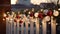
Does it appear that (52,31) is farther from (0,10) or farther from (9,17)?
(0,10)

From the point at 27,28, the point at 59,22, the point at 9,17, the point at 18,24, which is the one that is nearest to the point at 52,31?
the point at 59,22

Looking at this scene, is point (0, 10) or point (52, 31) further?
point (0, 10)

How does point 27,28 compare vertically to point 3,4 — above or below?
below

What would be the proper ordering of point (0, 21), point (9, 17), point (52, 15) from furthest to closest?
1. point (0, 21)
2. point (9, 17)
3. point (52, 15)

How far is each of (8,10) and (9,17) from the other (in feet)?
0.67

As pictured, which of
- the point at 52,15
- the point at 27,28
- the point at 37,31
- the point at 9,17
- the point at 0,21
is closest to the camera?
the point at 52,15

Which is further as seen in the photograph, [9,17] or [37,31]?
[9,17]

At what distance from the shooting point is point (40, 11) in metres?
2.51

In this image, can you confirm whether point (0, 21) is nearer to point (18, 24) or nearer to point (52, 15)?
point (18, 24)

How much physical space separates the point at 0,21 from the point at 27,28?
787 mm

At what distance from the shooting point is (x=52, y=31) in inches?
97.5

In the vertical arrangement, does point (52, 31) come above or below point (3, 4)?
below

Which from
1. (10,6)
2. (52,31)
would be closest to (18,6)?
(10,6)

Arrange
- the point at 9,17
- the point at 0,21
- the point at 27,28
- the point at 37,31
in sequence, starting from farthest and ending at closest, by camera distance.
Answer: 1. the point at 0,21
2. the point at 9,17
3. the point at 27,28
4. the point at 37,31
